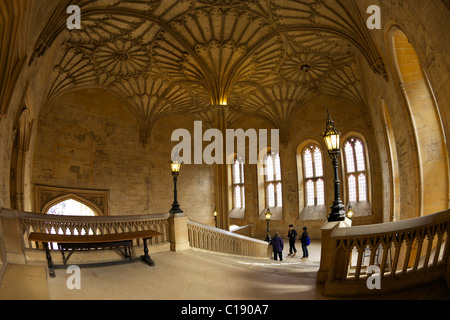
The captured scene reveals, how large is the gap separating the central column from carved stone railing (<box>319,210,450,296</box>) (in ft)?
28.6

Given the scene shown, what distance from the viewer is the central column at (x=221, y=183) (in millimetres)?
12555

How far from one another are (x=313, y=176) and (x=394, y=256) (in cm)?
1550

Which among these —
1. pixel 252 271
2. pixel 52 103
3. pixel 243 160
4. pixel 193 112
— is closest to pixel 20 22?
pixel 252 271

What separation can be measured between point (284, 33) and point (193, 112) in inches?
377

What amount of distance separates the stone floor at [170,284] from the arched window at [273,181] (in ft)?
47.8

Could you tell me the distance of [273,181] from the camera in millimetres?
20234

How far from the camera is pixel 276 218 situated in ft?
63.1

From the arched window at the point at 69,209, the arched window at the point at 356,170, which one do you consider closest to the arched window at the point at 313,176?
the arched window at the point at 356,170

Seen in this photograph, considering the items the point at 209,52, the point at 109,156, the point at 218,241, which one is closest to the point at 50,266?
the point at 218,241

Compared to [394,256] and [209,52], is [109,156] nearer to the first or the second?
[209,52]

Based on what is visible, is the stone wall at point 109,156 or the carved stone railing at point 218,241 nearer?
the carved stone railing at point 218,241

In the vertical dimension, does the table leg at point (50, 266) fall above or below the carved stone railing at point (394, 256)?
below

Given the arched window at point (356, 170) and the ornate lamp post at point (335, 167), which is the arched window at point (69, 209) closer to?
the ornate lamp post at point (335, 167)

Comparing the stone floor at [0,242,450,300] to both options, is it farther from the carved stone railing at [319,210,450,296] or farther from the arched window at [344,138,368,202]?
the arched window at [344,138,368,202]
